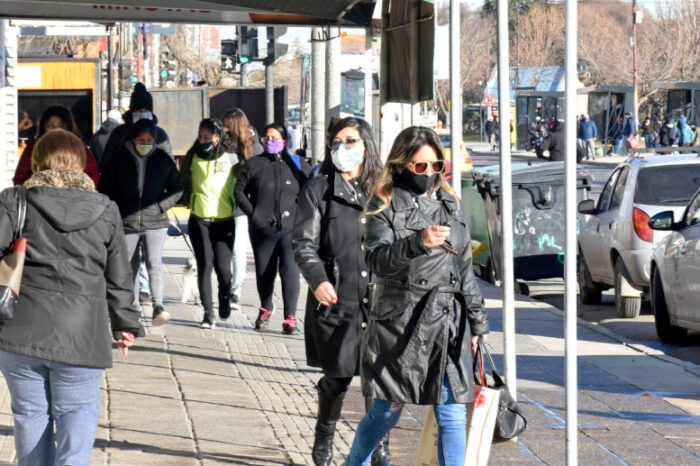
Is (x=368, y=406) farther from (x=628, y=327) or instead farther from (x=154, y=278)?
(x=628, y=327)

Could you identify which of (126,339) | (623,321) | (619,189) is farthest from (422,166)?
(619,189)

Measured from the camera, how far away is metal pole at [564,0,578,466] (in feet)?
15.6

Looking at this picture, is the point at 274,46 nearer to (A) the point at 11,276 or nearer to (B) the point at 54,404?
(B) the point at 54,404

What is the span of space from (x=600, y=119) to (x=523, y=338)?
46.8 meters

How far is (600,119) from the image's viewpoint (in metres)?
57.0

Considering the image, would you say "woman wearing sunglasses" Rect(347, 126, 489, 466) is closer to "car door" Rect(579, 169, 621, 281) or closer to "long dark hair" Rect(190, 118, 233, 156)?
"long dark hair" Rect(190, 118, 233, 156)

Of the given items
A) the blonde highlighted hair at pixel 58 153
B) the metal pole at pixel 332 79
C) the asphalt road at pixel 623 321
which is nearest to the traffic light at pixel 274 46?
the metal pole at pixel 332 79

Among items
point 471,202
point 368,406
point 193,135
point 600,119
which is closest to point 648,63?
point 600,119

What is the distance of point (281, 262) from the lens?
1132cm

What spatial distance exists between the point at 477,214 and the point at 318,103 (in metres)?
2.72

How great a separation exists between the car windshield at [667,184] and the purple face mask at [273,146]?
4.04 meters

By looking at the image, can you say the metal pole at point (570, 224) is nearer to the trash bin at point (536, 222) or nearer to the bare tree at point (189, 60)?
the trash bin at point (536, 222)

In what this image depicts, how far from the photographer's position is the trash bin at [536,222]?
15.8m

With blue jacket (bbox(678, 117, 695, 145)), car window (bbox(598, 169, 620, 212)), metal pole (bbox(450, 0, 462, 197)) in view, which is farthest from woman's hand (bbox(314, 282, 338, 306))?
blue jacket (bbox(678, 117, 695, 145))
